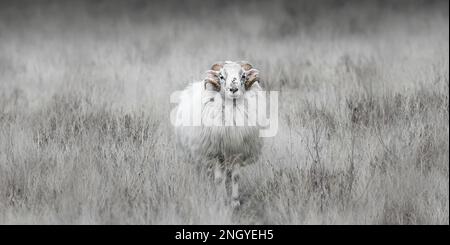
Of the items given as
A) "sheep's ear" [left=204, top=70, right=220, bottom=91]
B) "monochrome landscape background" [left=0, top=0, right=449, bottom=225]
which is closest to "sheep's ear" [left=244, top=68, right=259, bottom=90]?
"sheep's ear" [left=204, top=70, right=220, bottom=91]

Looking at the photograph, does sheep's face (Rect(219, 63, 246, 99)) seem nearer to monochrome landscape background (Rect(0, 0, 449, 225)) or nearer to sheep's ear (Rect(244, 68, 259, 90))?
sheep's ear (Rect(244, 68, 259, 90))

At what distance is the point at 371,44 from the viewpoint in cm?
1094

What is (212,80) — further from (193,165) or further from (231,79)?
(193,165)

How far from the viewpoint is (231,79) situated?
3.94 meters

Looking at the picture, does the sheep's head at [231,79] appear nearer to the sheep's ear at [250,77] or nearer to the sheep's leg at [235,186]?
the sheep's ear at [250,77]

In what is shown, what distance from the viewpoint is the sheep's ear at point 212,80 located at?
410cm

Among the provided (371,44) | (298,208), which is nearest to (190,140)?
(298,208)

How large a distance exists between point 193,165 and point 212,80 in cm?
64

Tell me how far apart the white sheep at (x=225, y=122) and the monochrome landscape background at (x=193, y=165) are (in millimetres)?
161

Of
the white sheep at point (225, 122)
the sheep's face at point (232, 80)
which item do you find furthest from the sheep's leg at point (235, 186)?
the sheep's face at point (232, 80)

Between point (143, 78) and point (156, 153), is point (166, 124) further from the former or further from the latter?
point (143, 78)

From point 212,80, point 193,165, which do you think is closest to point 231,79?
point 212,80

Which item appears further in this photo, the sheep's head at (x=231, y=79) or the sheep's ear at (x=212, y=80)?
the sheep's ear at (x=212, y=80)
